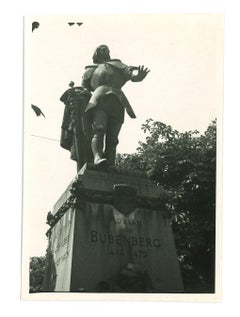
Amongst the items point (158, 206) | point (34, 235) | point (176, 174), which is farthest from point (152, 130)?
point (34, 235)

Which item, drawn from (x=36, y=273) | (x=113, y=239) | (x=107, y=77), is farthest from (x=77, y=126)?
(x=36, y=273)

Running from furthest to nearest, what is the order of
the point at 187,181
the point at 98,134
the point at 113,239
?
the point at 187,181, the point at 98,134, the point at 113,239

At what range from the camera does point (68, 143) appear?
1070 centimetres

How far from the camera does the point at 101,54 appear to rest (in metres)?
10.7

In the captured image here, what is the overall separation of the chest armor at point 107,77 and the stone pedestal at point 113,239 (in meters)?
1.40

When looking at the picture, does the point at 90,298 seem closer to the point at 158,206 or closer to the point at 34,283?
the point at 34,283

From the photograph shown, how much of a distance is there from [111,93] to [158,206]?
1790mm

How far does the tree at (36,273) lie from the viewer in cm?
985

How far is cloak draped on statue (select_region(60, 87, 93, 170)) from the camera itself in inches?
409

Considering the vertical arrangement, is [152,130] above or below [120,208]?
above

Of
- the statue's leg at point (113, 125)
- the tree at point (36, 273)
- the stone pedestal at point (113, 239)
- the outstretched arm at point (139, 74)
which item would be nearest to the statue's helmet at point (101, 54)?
the outstretched arm at point (139, 74)

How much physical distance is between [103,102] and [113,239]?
206 cm

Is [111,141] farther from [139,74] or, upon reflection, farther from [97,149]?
[139,74]

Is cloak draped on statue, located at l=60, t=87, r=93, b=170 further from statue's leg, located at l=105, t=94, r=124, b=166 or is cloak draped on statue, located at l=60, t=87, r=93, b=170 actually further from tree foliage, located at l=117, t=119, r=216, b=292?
tree foliage, located at l=117, t=119, r=216, b=292
